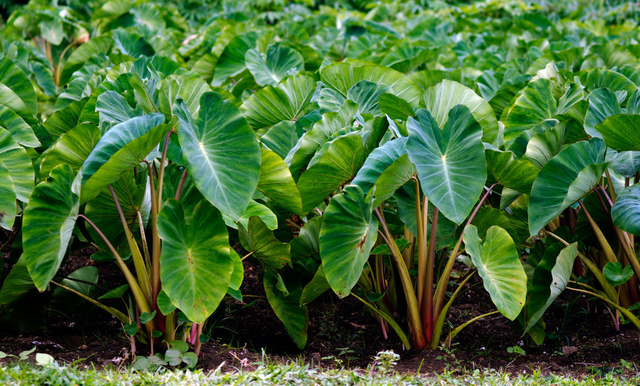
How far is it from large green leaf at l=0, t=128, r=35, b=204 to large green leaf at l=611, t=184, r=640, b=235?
197 centimetres

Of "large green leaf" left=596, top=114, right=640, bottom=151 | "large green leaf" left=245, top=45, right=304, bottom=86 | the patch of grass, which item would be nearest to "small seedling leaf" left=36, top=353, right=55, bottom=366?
the patch of grass

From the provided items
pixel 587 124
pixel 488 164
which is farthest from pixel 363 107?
pixel 587 124

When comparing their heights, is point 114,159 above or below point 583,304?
above

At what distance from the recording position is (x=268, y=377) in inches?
67.9

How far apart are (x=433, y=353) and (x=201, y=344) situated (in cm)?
85

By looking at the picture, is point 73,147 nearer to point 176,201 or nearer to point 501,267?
point 176,201

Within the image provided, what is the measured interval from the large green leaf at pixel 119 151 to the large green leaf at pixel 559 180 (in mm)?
1177

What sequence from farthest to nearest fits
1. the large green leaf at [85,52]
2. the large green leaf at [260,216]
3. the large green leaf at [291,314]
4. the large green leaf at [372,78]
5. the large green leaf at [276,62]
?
the large green leaf at [85,52]
the large green leaf at [276,62]
the large green leaf at [372,78]
the large green leaf at [291,314]
the large green leaf at [260,216]

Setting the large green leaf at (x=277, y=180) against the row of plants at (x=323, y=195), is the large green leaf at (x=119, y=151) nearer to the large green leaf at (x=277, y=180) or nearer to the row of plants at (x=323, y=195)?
the row of plants at (x=323, y=195)

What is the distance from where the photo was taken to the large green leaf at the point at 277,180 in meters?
1.85

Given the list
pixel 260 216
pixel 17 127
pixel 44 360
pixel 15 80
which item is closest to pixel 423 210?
pixel 260 216

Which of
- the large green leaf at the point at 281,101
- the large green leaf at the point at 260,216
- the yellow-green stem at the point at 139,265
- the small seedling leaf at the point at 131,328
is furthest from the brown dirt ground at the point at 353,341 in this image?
the large green leaf at the point at 281,101

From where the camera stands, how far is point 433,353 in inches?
80.8

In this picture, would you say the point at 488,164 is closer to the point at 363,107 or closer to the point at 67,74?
the point at 363,107
